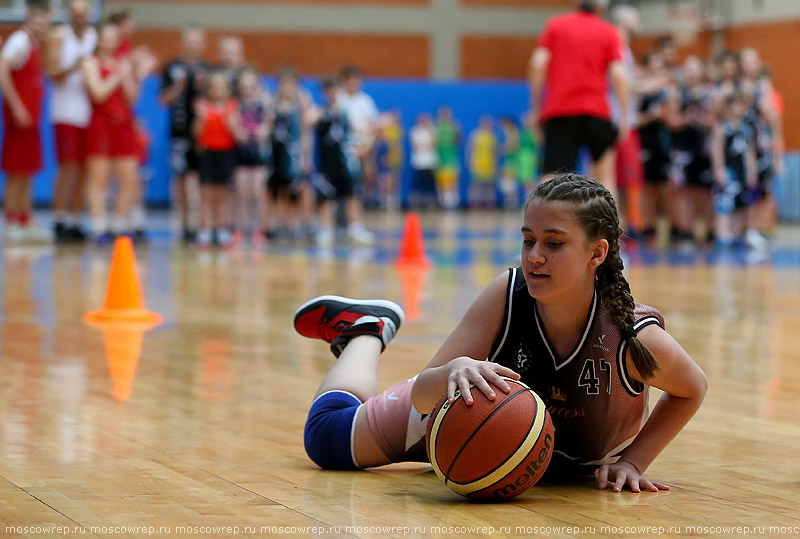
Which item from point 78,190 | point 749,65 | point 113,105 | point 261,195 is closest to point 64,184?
point 78,190

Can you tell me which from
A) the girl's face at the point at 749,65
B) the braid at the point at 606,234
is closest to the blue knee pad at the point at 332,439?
the braid at the point at 606,234

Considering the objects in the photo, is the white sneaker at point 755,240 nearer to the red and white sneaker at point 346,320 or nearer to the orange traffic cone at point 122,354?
the orange traffic cone at point 122,354

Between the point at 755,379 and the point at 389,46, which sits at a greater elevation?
the point at 389,46

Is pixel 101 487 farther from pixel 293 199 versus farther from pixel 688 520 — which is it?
pixel 293 199

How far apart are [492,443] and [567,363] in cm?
40

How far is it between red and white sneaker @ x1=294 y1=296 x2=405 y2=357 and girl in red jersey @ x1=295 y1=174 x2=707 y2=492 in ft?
1.88

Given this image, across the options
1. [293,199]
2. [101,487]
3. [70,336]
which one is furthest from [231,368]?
[293,199]

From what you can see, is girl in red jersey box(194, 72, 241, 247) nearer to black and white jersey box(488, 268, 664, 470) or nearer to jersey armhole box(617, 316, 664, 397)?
black and white jersey box(488, 268, 664, 470)

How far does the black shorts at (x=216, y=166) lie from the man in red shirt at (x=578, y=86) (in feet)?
15.3

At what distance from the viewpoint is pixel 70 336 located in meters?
6.03

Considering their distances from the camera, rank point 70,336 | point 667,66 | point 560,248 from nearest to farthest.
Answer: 1. point 560,248
2. point 70,336
3. point 667,66

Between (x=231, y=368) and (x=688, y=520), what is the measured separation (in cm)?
277

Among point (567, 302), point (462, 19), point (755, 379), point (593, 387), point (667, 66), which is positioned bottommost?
point (755, 379)

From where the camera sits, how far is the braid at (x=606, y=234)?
3.02 metres
